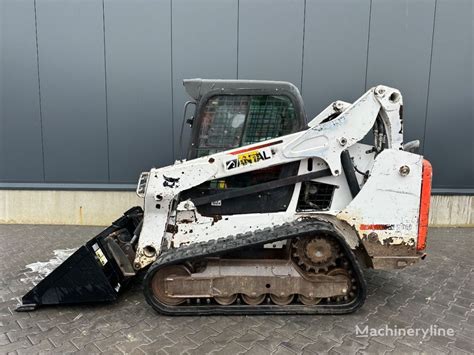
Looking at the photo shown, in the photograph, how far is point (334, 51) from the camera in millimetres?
6926

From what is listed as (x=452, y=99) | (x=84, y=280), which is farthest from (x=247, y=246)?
(x=452, y=99)

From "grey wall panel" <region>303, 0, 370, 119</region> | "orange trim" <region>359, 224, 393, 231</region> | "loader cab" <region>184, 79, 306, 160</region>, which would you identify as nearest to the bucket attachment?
"loader cab" <region>184, 79, 306, 160</region>

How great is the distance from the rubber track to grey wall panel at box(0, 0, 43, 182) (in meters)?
5.08

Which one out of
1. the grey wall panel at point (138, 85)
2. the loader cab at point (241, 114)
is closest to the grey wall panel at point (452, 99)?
the loader cab at point (241, 114)

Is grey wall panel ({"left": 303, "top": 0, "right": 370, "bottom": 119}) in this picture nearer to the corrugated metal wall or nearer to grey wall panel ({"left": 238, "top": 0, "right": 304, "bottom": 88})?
the corrugated metal wall

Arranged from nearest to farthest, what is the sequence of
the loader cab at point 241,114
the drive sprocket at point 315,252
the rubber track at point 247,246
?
the rubber track at point 247,246 < the drive sprocket at point 315,252 < the loader cab at point 241,114

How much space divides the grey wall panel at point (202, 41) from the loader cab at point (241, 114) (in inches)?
120

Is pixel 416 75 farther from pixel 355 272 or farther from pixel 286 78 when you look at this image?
pixel 355 272

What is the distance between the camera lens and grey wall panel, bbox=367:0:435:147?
682cm

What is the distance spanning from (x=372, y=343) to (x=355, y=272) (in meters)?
0.66

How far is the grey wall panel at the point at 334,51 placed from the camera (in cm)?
681

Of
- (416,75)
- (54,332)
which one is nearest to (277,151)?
(54,332)

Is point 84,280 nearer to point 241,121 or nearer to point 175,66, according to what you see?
point 241,121

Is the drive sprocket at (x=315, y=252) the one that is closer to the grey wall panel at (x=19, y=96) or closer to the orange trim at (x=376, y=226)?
the orange trim at (x=376, y=226)
